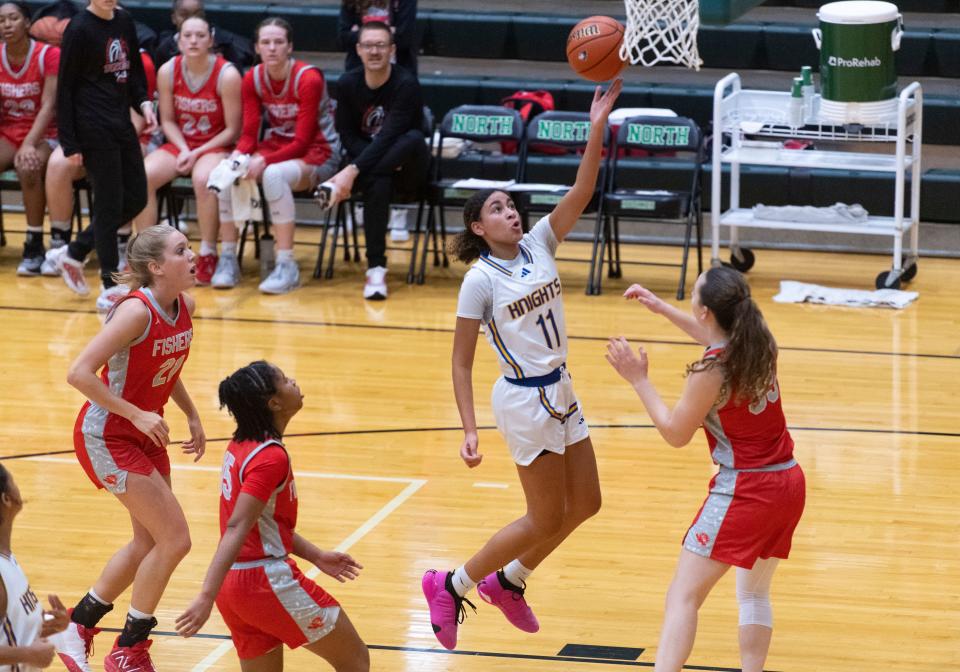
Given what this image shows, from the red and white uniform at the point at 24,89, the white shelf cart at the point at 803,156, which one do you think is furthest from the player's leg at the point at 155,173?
the white shelf cart at the point at 803,156

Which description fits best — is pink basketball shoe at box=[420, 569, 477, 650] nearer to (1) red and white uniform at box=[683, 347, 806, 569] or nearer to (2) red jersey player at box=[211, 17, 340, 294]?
(1) red and white uniform at box=[683, 347, 806, 569]

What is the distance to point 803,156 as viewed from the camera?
1028 centimetres

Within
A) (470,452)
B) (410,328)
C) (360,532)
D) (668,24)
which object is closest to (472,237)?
(470,452)

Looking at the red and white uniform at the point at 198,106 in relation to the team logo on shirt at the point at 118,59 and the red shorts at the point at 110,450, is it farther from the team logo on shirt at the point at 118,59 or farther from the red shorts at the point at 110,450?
the red shorts at the point at 110,450

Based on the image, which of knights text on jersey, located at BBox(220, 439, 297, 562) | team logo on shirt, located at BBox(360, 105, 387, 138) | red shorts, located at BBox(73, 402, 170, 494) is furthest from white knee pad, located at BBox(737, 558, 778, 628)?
team logo on shirt, located at BBox(360, 105, 387, 138)

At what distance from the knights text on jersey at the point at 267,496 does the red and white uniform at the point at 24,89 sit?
7.24 metres

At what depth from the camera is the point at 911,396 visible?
7934 millimetres

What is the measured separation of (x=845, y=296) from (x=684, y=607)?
6148 millimetres

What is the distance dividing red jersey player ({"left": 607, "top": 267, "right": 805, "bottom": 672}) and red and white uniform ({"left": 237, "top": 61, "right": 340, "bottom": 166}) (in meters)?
6.49

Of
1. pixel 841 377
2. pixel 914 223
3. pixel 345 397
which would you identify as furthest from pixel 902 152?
pixel 345 397

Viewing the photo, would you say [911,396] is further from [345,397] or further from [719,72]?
[719,72]

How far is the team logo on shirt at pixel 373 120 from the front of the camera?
33.7 feet

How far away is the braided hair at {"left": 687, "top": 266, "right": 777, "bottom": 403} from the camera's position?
163 inches

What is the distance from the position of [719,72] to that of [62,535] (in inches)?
306
